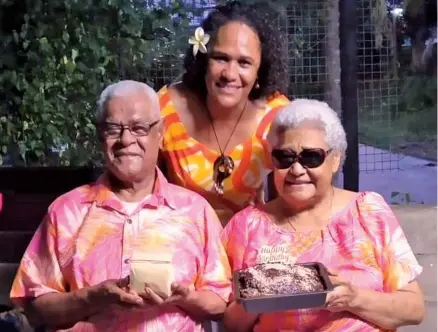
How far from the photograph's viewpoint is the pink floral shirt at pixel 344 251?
151 cm

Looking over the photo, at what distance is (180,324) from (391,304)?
431 millimetres

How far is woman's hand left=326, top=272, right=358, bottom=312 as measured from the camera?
4.68 ft

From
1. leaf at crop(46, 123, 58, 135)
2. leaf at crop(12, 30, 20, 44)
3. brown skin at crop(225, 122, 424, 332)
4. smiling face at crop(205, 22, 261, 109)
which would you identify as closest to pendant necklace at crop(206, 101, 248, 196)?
smiling face at crop(205, 22, 261, 109)

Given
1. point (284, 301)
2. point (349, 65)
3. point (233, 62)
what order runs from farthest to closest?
point (349, 65) < point (233, 62) < point (284, 301)

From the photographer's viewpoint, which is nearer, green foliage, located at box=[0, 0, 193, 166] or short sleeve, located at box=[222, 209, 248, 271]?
short sleeve, located at box=[222, 209, 248, 271]

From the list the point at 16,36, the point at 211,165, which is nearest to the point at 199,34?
the point at 211,165

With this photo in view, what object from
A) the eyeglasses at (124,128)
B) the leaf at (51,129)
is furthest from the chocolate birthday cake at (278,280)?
the leaf at (51,129)

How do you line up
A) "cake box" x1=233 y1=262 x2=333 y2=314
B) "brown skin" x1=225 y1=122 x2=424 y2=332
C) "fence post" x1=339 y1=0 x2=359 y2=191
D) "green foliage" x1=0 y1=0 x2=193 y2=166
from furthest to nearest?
"green foliage" x1=0 y1=0 x2=193 y2=166 < "fence post" x1=339 y1=0 x2=359 y2=191 < "brown skin" x1=225 y1=122 x2=424 y2=332 < "cake box" x1=233 y1=262 x2=333 y2=314

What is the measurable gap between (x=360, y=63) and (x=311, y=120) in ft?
1.63

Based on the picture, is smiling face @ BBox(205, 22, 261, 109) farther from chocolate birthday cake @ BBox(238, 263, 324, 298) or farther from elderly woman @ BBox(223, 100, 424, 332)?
chocolate birthday cake @ BBox(238, 263, 324, 298)

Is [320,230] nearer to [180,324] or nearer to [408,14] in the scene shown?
[180,324]

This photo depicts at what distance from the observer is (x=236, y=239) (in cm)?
161

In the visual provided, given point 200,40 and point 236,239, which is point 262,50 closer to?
point 200,40

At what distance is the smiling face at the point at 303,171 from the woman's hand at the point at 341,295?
19cm
